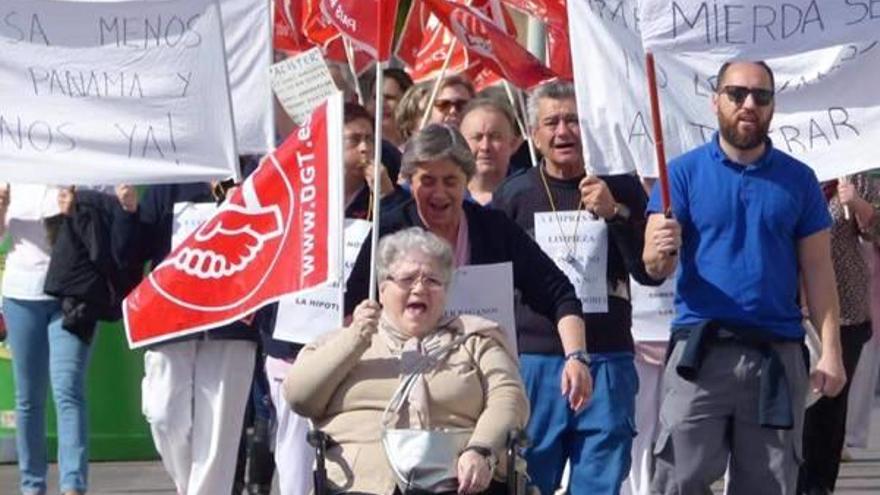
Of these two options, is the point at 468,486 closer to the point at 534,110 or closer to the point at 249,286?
the point at 249,286

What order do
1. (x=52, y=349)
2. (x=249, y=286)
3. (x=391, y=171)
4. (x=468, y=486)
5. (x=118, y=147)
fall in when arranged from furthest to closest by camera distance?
(x=52, y=349)
(x=391, y=171)
(x=118, y=147)
(x=249, y=286)
(x=468, y=486)

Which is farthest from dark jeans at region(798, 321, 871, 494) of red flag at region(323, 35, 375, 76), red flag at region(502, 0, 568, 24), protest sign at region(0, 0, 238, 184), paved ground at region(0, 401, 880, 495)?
protest sign at region(0, 0, 238, 184)

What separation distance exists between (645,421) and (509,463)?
2.58m

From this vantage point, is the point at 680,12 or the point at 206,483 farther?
the point at 206,483

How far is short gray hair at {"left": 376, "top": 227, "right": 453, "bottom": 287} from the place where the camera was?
8414 mm

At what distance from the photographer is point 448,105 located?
39.2 feet

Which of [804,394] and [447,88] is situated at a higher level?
[447,88]

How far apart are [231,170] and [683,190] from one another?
1519 mm

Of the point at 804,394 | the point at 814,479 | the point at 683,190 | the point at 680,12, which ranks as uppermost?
the point at 680,12

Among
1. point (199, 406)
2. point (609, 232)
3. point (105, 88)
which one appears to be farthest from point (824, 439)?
point (105, 88)

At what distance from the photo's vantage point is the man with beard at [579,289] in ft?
30.6

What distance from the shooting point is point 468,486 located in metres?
8.11

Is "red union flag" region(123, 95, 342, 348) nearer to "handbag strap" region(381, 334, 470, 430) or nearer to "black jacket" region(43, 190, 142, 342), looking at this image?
"handbag strap" region(381, 334, 470, 430)

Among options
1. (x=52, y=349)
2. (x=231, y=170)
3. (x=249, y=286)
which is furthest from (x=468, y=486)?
(x=52, y=349)
